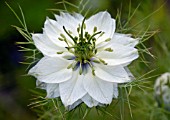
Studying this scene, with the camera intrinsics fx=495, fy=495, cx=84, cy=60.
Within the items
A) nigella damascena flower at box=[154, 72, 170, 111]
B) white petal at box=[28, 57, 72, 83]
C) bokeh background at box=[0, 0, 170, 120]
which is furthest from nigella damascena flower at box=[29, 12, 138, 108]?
bokeh background at box=[0, 0, 170, 120]

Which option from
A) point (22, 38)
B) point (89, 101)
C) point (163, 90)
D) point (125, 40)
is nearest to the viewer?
point (89, 101)

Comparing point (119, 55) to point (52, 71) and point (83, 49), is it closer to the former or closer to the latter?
point (83, 49)

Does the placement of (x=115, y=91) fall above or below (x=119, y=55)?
below

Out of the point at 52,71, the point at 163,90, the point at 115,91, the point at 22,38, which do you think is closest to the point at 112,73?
the point at 115,91

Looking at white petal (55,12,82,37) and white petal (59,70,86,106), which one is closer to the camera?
white petal (59,70,86,106)

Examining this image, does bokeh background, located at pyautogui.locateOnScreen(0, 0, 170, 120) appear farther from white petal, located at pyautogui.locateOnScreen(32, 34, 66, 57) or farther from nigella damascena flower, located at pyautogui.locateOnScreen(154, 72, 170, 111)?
white petal, located at pyautogui.locateOnScreen(32, 34, 66, 57)
